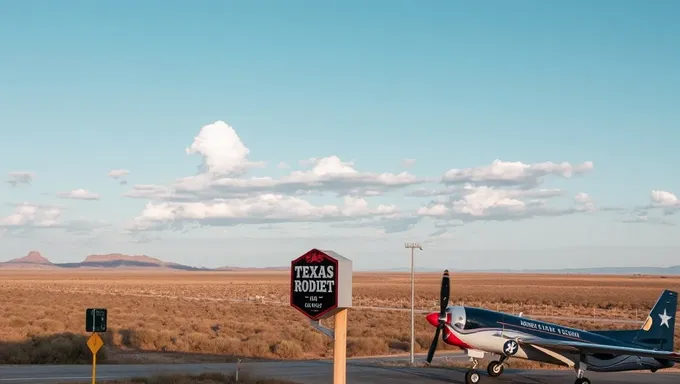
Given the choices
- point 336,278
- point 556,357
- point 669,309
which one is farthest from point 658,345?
point 336,278

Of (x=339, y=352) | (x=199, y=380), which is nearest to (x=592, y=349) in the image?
(x=339, y=352)

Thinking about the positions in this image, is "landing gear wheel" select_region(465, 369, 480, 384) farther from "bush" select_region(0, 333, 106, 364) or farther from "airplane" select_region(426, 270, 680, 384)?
"bush" select_region(0, 333, 106, 364)

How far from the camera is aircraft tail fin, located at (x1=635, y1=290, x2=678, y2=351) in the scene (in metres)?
33.2

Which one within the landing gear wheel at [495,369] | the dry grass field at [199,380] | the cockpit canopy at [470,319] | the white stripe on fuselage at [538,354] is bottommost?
the landing gear wheel at [495,369]

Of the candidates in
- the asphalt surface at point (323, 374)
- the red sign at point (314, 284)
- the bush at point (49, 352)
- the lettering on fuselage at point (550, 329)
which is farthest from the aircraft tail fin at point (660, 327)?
the bush at point (49, 352)

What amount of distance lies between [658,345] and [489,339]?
711cm

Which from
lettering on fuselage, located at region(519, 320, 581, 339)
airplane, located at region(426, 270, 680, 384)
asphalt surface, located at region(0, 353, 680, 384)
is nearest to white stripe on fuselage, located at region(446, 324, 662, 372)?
airplane, located at region(426, 270, 680, 384)

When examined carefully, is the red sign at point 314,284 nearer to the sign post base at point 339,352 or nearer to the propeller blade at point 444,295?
the sign post base at point 339,352

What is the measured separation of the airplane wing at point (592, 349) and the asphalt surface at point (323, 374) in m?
2.35

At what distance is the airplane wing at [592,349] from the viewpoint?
30.0 metres

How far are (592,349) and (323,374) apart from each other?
1039 cm

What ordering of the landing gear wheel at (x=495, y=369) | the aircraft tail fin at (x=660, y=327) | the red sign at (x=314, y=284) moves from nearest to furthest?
the red sign at (x=314, y=284) < the aircraft tail fin at (x=660, y=327) < the landing gear wheel at (x=495, y=369)

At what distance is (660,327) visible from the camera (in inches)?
1312

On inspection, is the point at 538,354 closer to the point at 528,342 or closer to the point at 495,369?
the point at 528,342
